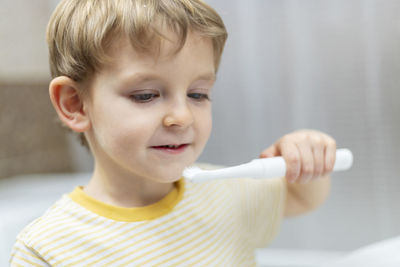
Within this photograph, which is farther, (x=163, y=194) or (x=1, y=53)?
(x=1, y=53)

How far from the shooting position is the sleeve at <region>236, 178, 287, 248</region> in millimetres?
573

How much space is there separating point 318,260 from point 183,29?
661mm

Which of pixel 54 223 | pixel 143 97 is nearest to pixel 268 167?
pixel 143 97

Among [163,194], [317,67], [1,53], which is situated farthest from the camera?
[1,53]

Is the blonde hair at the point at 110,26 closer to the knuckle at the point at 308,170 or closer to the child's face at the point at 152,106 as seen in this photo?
the child's face at the point at 152,106

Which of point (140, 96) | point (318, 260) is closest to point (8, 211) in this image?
point (140, 96)

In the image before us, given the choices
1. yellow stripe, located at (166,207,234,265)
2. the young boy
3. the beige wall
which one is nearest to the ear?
the young boy

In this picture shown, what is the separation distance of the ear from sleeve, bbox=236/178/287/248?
10.0 inches

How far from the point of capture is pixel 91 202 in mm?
484

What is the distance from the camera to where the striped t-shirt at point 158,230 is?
44 cm

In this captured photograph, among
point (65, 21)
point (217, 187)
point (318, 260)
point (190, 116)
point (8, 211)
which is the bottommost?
point (318, 260)

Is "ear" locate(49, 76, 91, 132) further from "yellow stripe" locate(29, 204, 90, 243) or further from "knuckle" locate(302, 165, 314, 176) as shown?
"knuckle" locate(302, 165, 314, 176)

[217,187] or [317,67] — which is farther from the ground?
[317,67]

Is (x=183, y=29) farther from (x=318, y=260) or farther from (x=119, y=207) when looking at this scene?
(x=318, y=260)
